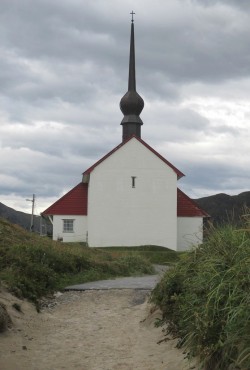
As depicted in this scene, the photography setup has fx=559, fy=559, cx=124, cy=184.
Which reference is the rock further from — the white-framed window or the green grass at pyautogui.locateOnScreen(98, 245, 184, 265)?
the white-framed window

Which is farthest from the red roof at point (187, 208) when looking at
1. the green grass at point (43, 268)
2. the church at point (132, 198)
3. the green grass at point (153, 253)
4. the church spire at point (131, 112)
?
the green grass at point (43, 268)

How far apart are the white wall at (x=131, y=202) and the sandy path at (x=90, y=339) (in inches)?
920

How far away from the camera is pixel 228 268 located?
6.76 metres

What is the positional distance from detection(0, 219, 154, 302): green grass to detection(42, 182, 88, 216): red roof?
18609 mm

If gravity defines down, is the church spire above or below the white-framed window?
above

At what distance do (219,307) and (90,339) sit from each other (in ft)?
12.0

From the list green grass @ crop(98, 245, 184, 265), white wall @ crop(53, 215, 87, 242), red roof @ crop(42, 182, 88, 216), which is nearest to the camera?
green grass @ crop(98, 245, 184, 265)

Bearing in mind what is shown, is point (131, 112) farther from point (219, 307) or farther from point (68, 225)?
point (219, 307)

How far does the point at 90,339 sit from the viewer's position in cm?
922

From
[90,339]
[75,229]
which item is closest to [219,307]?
[90,339]

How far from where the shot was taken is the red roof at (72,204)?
127 ft

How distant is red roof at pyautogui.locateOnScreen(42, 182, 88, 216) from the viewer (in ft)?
127

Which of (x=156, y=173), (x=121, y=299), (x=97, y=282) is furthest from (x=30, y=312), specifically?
(x=156, y=173)

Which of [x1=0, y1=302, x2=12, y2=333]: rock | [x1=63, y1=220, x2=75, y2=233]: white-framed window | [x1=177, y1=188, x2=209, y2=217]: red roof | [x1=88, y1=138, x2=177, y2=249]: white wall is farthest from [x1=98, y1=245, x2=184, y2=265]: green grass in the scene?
[x1=0, y1=302, x2=12, y2=333]: rock
